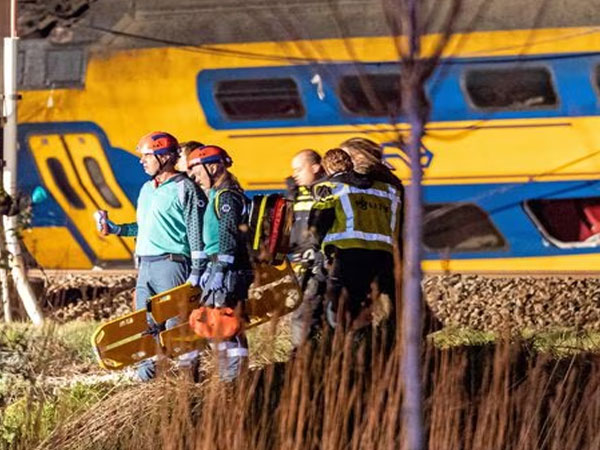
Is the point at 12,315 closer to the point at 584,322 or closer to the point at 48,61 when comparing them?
the point at 48,61

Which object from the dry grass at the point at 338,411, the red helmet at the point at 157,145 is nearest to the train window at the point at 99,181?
the red helmet at the point at 157,145

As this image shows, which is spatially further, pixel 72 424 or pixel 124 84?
pixel 124 84

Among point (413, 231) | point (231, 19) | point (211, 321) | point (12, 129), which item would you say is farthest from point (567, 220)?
point (413, 231)

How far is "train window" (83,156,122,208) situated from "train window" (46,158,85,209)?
230mm

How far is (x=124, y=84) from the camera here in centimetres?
1373

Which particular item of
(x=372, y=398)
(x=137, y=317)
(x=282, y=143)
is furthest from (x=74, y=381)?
(x=282, y=143)

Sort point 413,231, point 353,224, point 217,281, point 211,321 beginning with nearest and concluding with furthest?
point 413,231, point 211,321, point 217,281, point 353,224

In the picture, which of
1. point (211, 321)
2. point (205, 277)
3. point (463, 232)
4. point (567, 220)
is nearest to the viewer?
point (211, 321)

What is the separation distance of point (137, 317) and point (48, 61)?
4675mm

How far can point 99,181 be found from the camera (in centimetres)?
Answer: 1382

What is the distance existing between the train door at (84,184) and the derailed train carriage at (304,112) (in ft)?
0.04

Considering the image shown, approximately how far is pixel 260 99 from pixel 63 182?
1812 millimetres

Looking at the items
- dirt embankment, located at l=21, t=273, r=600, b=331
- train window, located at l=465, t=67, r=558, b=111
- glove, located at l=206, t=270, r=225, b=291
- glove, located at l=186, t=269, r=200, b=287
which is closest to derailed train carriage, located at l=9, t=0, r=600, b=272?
train window, located at l=465, t=67, r=558, b=111

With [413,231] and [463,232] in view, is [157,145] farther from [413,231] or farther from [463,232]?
[413,231]
